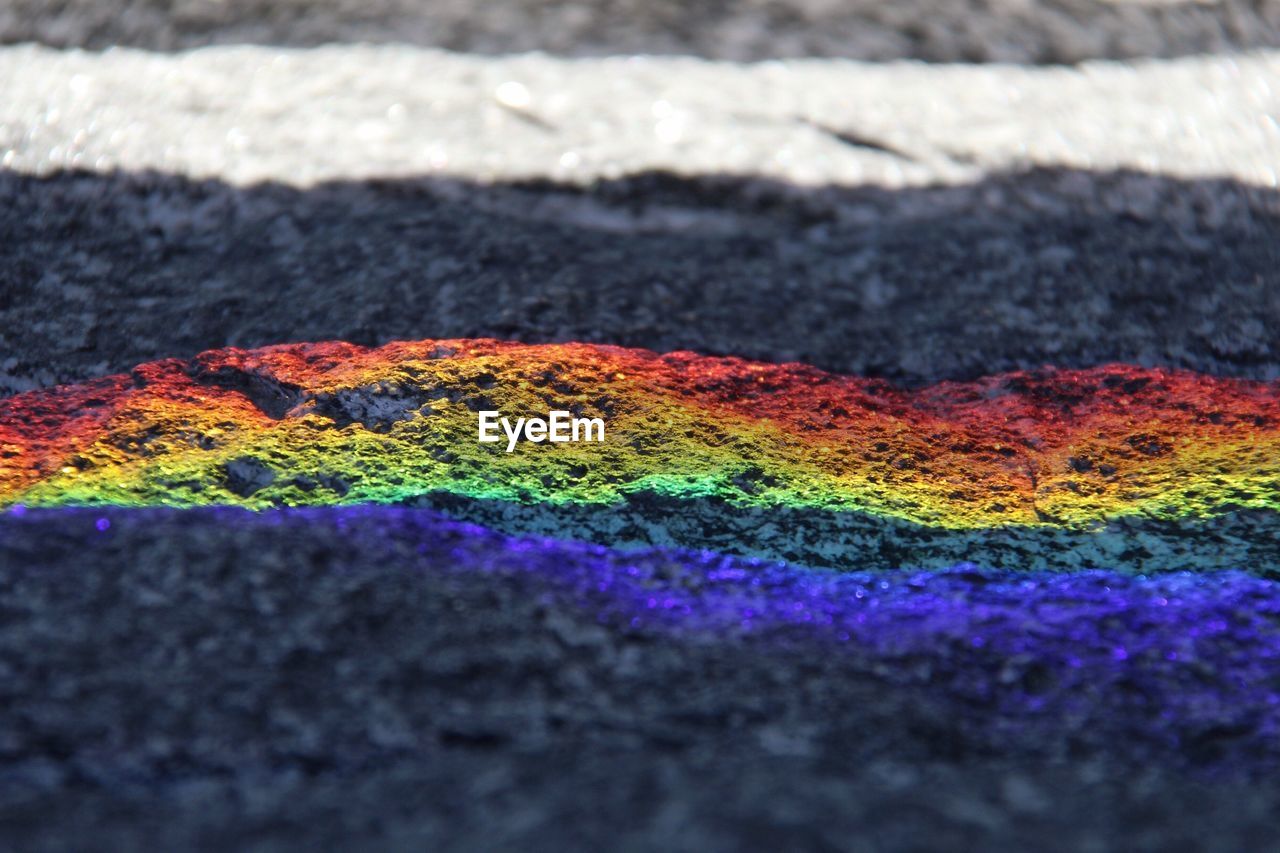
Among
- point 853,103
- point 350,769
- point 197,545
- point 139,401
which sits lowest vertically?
point 350,769

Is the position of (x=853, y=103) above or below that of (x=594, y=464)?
above

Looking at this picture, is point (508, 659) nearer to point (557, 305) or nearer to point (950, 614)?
point (950, 614)

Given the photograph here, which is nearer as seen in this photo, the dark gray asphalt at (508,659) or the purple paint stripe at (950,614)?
the dark gray asphalt at (508,659)

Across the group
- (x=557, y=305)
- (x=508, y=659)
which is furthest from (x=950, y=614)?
(x=557, y=305)

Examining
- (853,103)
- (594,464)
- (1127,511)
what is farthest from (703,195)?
(1127,511)

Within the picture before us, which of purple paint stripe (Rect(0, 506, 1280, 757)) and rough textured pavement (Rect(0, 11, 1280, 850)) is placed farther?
purple paint stripe (Rect(0, 506, 1280, 757))

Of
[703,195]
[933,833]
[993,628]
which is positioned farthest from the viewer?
[703,195]

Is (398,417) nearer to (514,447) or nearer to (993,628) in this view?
(514,447)

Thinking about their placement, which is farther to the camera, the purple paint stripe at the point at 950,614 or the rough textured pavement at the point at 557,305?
the purple paint stripe at the point at 950,614
